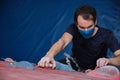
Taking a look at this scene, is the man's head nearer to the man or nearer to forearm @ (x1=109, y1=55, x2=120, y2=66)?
the man

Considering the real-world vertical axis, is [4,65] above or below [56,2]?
below

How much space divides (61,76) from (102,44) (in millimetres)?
634

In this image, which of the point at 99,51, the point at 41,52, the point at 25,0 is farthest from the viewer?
the point at 25,0

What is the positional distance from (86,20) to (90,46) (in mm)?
172

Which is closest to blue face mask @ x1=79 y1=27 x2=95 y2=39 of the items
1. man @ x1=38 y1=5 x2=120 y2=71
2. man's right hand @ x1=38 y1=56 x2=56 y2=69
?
man @ x1=38 y1=5 x2=120 y2=71

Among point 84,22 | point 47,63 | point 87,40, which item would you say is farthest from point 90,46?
point 47,63

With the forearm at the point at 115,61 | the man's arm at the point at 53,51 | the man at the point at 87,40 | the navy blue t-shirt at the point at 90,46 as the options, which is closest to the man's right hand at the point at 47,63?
the man's arm at the point at 53,51

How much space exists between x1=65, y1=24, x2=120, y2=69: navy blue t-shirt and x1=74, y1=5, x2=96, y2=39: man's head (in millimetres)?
A: 84

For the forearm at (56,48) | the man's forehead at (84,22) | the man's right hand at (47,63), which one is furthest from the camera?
the man's forehead at (84,22)

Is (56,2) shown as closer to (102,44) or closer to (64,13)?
(64,13)

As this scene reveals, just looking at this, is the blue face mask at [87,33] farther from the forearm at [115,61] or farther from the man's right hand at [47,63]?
the man's right hand at [47,63]

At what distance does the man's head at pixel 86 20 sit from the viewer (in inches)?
67.8

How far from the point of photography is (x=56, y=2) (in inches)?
107

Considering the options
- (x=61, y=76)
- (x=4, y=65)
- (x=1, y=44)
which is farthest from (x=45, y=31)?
(x=61, y=76)
